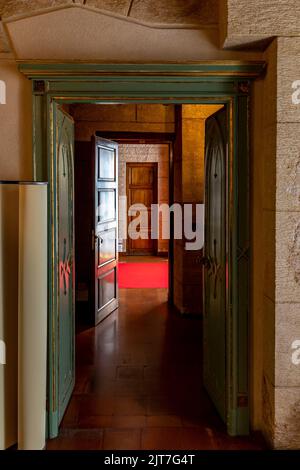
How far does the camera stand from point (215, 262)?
3.62 m

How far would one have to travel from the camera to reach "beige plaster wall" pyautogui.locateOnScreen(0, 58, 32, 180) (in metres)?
3.16

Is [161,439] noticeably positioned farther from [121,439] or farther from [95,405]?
[95,405]

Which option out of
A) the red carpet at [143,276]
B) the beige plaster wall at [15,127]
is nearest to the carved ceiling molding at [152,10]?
the beige plaster wall at [15,127]

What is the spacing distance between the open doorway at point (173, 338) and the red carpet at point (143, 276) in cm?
94

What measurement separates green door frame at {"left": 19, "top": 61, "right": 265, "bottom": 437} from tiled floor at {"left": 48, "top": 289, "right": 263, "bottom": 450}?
23cm

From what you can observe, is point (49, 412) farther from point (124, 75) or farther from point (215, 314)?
point (124, 75)

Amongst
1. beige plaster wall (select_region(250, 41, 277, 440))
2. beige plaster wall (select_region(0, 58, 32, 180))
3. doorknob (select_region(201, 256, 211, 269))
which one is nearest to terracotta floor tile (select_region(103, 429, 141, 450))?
beige plaster wall (select_region(250, 41, 277, 440))

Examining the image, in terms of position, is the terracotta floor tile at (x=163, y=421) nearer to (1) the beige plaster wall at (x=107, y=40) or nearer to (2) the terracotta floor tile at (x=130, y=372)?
(2) the terracotta floor tile at (x=130, y=372)

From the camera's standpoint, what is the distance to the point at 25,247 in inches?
112

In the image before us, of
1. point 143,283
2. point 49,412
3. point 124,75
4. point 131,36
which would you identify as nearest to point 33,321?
A: point 49,412

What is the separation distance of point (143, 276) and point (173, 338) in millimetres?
3934

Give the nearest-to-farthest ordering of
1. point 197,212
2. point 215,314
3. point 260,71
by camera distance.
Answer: point 260,71 < point 215,314 < point 197,212

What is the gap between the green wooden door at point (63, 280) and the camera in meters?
3.27
